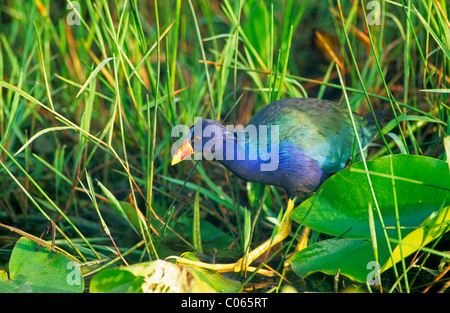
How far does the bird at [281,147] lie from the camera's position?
6.82 feet

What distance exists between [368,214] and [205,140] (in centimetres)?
71

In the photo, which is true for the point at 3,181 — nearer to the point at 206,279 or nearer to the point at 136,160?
the point at 136,160

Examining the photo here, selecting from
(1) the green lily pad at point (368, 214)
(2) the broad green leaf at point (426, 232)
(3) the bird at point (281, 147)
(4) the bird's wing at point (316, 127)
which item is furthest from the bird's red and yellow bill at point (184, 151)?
(2) the broad green leaf at point (426, 232)

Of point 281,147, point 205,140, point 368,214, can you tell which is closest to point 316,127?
point 281,147

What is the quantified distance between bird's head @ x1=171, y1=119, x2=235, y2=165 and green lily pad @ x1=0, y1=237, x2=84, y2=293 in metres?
0.57

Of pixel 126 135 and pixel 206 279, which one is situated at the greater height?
pixel 126 135

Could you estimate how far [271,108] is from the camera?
2236mm

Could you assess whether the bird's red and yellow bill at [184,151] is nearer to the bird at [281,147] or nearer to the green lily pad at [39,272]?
the bird at [281,147]

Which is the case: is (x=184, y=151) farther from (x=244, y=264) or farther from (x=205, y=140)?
(x=244, y=264)

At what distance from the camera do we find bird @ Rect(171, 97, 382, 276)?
208 cm

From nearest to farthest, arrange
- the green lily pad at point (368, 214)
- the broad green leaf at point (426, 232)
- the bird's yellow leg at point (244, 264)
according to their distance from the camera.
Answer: the broad green leaf at point (426, 232), the green lily pad at point (368, 214), the bird's yellow leg at point (244, 264)
